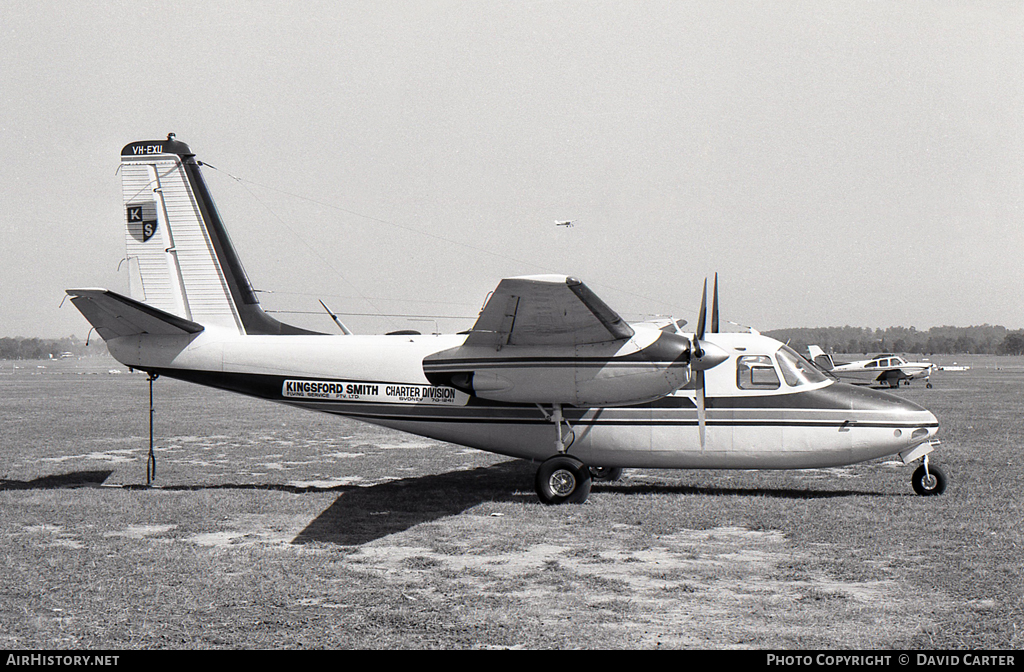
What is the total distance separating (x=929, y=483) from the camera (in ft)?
39.6

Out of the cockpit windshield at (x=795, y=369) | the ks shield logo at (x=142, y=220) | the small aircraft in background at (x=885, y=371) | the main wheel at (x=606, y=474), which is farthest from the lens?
the small aircraft in background at (x=885, y=371)

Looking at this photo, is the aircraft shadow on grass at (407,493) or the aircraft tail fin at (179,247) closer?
the aircraft shadow on grass at (407,493)

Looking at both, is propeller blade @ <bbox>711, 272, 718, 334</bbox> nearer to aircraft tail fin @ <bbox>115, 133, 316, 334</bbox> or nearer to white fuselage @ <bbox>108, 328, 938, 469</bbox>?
white fuselage @ <bbox>108, 328, 938, 469</bbox>

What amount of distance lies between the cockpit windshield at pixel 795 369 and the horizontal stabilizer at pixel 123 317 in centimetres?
968

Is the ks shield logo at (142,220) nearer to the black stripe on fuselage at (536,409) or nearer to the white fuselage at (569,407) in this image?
the white fuselage at (569,407)

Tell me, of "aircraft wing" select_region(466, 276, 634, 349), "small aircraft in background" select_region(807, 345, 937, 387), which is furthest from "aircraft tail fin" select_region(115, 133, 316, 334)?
"small aircraft in background" select_region(807, 345, 937, 387)

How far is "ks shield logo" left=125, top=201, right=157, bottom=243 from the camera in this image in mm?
13562

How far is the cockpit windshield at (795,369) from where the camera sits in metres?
12.5

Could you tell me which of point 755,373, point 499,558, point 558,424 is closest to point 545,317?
point 558,424

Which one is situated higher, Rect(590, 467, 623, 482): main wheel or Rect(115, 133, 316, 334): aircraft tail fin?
Rect(115, 133, 316, 334): aircraft tail fin

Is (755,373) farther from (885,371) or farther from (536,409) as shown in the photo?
(885,371)

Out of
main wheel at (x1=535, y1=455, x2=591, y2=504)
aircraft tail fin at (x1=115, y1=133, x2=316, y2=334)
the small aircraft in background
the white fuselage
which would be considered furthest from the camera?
A: the small aircraft in background

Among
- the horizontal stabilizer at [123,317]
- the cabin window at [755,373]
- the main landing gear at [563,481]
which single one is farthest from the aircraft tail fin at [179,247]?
the cabin window at [755,373]

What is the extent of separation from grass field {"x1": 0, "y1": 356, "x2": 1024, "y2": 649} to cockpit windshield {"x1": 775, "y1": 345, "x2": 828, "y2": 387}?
1.82 metres
